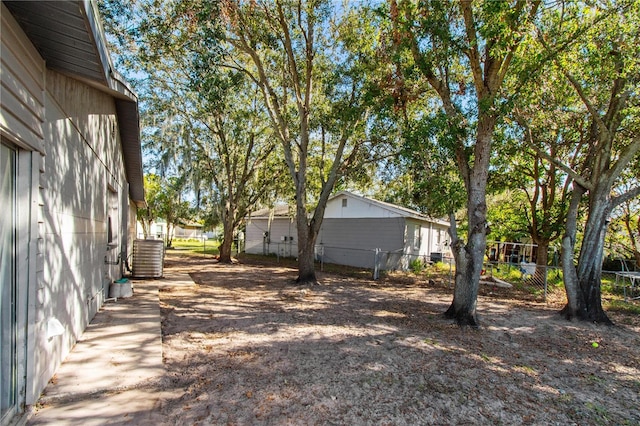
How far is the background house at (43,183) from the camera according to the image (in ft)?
8.34

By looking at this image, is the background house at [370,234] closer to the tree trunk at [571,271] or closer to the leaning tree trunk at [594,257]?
the tree trunk at [571,271]

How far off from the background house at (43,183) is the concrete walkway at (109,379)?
0.16 metres

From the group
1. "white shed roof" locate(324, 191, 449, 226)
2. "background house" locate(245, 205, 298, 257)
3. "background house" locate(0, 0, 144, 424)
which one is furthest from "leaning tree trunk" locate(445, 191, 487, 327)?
"background house" locate(245, 205, 298, 257)

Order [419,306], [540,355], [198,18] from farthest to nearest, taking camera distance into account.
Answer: [419,306] < [198,18] < [540,355]

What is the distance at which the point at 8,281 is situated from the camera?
2.62 metres

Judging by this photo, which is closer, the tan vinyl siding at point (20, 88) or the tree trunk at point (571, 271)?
the tan vinyl siding at point (20, 88)

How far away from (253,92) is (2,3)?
12.7 meters

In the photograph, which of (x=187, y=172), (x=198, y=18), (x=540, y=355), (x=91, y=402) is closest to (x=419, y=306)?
(x=540, y=355)

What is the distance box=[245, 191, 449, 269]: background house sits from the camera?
1609 centimetres

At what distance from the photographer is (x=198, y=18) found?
7426 millimetres

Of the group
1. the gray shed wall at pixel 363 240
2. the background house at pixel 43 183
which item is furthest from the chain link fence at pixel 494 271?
the background house at pixel 43 183

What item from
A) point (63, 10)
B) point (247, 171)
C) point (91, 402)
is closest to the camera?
point (63, 10)

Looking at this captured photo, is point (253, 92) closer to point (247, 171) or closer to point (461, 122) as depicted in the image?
point (247, 171)

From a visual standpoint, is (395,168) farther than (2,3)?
Yes
